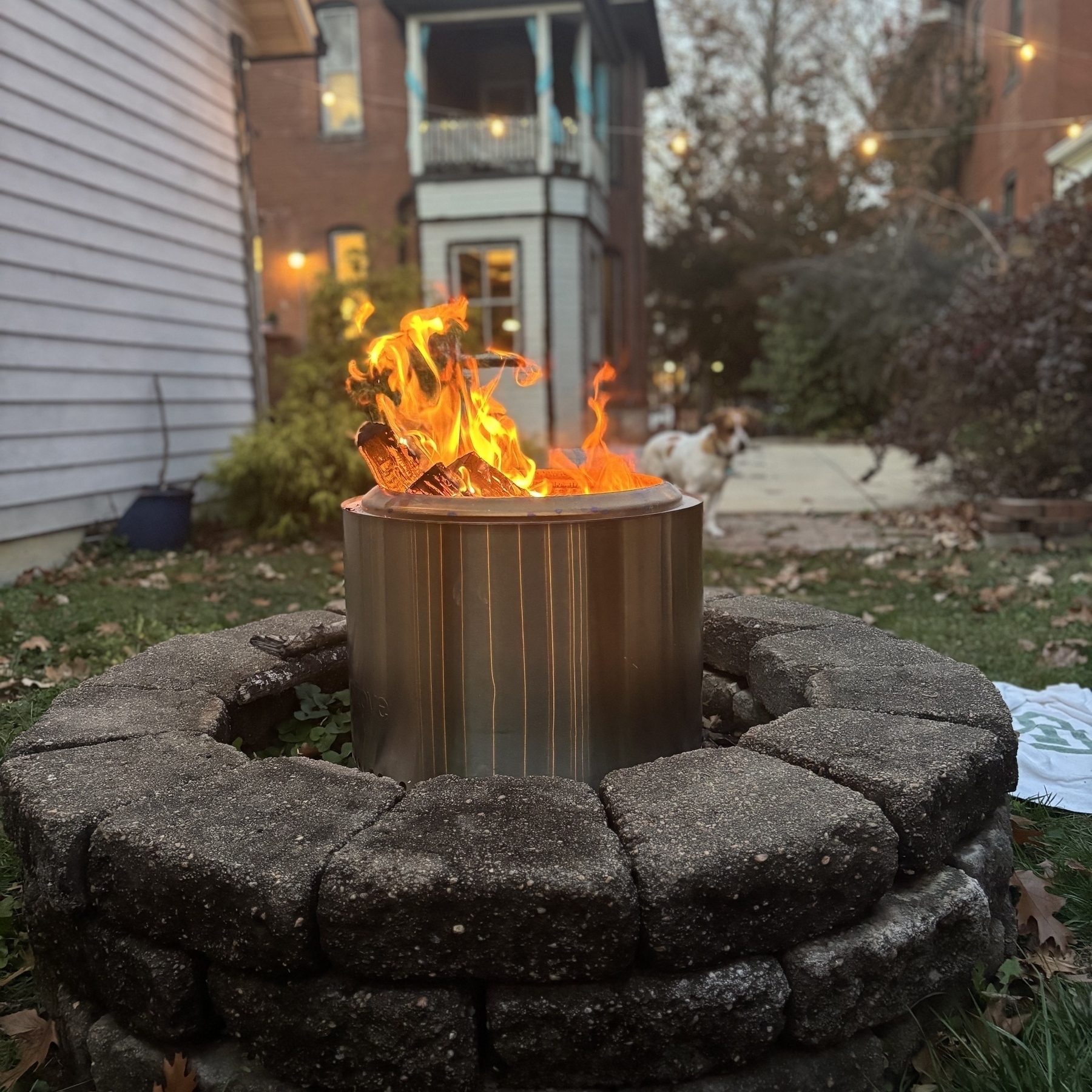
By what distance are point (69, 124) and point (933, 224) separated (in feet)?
63.7

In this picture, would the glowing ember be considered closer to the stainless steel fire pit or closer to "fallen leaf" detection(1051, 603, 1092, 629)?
the stainless steel fire pit

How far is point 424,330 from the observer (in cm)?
278

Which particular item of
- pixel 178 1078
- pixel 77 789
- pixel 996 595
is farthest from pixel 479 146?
pixel 178 1078

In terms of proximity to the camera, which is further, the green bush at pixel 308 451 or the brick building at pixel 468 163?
the brick building at pixel 468 163

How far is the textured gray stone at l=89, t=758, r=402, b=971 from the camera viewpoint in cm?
170

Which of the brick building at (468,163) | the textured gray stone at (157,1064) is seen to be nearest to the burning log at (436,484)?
the textured gray stone at (157,1064)

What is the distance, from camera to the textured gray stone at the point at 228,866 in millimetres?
1701

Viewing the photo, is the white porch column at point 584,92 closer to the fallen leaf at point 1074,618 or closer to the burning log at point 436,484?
the fallen leaf at point 1074,618

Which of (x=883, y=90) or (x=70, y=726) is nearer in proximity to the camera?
(x=70, y=726)

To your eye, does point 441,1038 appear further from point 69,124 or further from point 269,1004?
point 69,124

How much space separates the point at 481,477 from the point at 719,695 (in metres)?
1.29

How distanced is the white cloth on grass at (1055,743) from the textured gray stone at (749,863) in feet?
5.10

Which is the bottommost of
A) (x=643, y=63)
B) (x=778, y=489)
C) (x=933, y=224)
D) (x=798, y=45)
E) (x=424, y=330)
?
(x=778, y=489)

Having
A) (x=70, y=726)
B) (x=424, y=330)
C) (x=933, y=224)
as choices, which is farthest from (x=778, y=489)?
(x=933, y=224)
